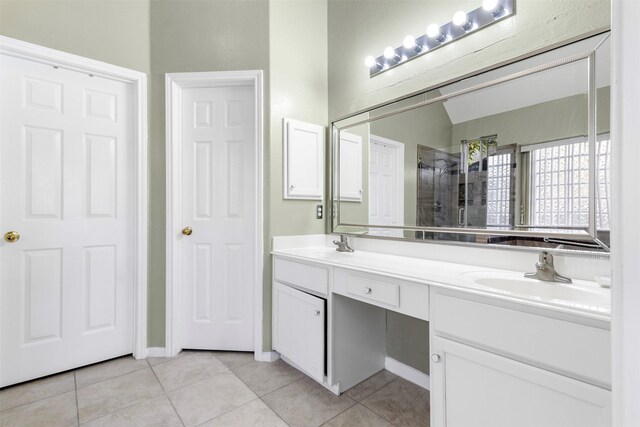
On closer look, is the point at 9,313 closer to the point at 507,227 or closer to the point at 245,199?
the point at 245,199

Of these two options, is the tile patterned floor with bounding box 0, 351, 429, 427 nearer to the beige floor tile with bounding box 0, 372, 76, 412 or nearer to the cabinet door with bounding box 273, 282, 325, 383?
the beige floor tile with bounding box 0, 372, 76, 412

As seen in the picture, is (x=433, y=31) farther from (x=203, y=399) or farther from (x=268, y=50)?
(x=203, y=399)

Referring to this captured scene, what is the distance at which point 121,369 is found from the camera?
202cm

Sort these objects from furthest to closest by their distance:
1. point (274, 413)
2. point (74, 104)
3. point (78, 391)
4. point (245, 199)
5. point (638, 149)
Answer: point (245, 199), point (74, 104), point (78, 391), point (274, 413), point (638, 149)

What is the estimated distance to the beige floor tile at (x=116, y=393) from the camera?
5.31ft

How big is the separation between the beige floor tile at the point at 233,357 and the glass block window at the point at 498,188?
71.0 inches

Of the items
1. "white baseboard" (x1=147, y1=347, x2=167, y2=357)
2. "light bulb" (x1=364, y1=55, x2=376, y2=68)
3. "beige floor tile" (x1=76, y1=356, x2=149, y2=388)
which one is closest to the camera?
"beige floor tile" (x1=76, y1=356, x2=149, y2=388)

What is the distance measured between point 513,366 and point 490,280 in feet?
1.39

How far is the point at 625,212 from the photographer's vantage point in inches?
14.1

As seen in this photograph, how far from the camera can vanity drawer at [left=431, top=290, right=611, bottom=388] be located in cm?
86

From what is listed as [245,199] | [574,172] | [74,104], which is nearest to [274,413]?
[245,199]

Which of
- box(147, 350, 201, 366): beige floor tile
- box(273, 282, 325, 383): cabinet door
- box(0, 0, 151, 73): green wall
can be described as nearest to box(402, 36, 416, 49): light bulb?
box(273, 282, 325, 383): cabinet door

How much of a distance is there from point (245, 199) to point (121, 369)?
1382 millimetres

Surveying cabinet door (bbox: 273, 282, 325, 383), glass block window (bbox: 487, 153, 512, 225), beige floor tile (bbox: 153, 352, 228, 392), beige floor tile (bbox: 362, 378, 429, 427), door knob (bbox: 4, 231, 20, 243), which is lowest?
beige floor tile (bbox: 362, 378, 429, 427)
